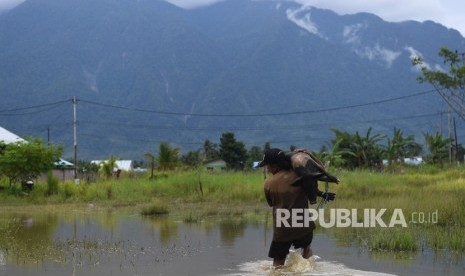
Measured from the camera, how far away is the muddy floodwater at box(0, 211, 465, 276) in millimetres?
10539

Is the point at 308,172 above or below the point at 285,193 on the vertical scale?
above

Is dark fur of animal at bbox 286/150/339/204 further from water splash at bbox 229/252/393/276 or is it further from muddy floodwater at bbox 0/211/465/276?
muddy floodwater at bbox 0/211/465/276

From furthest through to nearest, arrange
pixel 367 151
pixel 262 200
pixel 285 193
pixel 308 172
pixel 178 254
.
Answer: pixel 367 151, pixel 262 200, pixel 178 254, pixel 285 193, pixel 308 172

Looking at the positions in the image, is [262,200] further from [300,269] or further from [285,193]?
[285,193]

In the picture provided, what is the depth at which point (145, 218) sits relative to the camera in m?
21.2

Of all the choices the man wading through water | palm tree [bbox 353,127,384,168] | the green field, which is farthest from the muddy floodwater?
palm tree [bbox 353,127,384,168]

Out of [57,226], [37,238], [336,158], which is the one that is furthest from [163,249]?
[336,158]

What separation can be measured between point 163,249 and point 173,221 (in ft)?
21.6

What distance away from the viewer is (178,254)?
1243cm

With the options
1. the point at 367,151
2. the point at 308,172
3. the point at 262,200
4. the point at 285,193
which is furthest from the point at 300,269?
the point at 367,151

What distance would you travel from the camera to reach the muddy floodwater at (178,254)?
10539mm

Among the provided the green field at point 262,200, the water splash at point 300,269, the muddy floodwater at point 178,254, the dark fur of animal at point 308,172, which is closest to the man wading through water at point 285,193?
the dark fur of animal at point 308,172

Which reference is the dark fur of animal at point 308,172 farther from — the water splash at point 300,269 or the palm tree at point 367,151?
the palm tree at point 367,151

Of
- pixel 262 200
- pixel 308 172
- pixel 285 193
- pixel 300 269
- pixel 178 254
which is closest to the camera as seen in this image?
pixel 308 172
